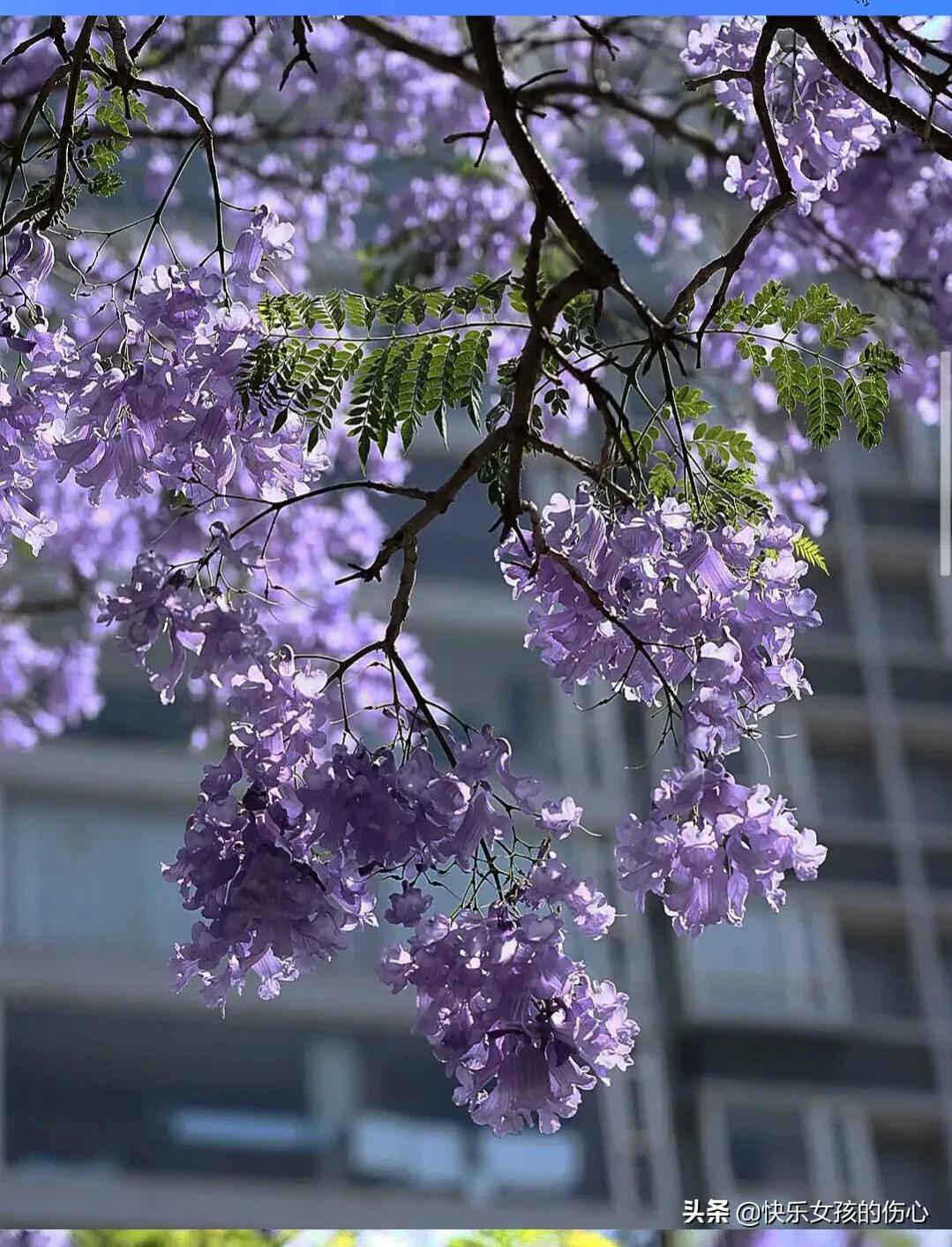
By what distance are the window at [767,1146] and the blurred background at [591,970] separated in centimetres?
1

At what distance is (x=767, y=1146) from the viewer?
6836mm

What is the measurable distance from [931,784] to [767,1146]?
1.96 m

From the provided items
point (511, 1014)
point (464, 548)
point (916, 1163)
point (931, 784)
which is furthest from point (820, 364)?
point (931, 784)

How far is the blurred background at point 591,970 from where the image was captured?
607 cm

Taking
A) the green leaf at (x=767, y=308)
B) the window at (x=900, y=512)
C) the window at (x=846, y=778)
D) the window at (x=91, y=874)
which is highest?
the window at (x=900, y=512)

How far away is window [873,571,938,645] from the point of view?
26.5 ft

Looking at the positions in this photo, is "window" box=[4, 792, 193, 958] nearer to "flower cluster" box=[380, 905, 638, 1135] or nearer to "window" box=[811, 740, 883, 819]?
"window" box=[811, 740, 883, 819]

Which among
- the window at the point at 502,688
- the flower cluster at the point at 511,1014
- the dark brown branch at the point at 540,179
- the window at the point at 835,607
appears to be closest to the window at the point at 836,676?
the window at the point at 835,607

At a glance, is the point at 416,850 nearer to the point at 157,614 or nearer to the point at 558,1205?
the point at 157,614

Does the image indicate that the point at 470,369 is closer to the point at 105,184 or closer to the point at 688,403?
the point at 688,403

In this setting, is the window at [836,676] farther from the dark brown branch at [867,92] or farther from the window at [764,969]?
the dark brown branch at [867,92]

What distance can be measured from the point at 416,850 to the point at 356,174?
6.39ft

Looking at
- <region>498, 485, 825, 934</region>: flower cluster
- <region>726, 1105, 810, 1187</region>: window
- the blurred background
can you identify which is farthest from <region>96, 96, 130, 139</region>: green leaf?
<region>726, 1105, 810, 1187</region>: window

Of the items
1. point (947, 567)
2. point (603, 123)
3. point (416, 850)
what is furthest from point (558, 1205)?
point (416, 850)
